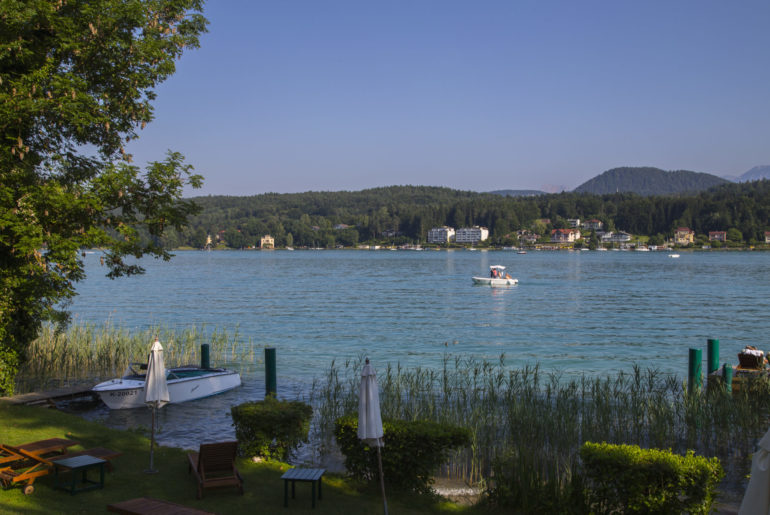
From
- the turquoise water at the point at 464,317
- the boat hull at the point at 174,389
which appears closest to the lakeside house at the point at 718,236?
the turquoise water at the point at 464,317

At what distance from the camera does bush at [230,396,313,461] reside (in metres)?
10.5

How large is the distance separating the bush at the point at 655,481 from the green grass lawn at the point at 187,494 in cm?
201

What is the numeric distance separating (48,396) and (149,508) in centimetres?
948

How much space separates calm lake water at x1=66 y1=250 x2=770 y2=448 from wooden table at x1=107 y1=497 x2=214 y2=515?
5.57 metres

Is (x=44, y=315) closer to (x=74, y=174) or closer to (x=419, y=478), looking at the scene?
(x=74, y=174)

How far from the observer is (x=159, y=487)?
9188mm

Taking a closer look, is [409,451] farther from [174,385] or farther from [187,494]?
[174,385]

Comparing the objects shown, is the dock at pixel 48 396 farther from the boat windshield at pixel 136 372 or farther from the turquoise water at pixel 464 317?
the turquoise water at pixel 464 317

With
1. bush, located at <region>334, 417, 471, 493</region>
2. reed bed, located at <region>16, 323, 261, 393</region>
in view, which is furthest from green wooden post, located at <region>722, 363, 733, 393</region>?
reed bed, located at <region>16, 323, 261, 393</region>

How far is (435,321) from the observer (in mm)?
39156

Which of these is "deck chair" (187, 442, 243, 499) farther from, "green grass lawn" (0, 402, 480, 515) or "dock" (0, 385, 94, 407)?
"dock" (0, 385, 94, 407)

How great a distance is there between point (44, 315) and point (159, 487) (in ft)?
24.7

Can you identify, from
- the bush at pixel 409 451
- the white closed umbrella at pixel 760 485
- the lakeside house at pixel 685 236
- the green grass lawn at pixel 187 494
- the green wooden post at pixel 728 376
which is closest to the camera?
the white closed umbrella at pixel 760 485

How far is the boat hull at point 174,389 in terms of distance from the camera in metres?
16.3
